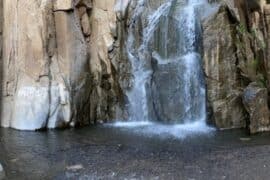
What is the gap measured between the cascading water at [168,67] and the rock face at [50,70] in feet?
3.45

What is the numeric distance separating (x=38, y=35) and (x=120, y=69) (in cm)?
314

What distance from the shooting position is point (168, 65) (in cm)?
1636

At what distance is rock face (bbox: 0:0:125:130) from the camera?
15.9m

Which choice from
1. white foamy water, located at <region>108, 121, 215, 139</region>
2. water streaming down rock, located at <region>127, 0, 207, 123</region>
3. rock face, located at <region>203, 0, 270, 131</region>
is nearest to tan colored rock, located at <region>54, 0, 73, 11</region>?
water streaming down rock, located at <region>127, 0, 207, 123</region>

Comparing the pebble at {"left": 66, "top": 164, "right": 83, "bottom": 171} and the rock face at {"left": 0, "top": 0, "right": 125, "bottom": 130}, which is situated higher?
the rock face at {"left": 0, "top": 0, "right": 125, "bottom": 130}

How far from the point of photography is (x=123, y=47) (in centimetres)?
1745

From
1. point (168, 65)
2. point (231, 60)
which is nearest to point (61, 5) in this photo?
point (168, 65)

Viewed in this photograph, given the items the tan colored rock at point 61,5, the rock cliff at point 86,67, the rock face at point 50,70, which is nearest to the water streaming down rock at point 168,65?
the rock cliff at point 86,67

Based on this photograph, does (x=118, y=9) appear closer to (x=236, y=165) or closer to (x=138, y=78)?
(x=138, y=78)

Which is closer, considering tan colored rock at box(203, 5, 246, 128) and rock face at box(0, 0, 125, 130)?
tan colored rock at box(203, 5, 246, 128)

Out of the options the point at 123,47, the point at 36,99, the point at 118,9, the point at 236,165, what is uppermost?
the point at 118,9

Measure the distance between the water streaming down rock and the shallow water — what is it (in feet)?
4.51

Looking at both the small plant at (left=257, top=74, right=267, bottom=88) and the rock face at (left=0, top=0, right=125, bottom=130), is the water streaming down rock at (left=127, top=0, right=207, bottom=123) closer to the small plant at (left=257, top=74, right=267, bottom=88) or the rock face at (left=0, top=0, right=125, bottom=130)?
the rock face at (left=0, top=0, right=125, bottom=130)

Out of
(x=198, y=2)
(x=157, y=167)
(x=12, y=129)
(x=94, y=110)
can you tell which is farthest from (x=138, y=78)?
(x=157, y=167)
